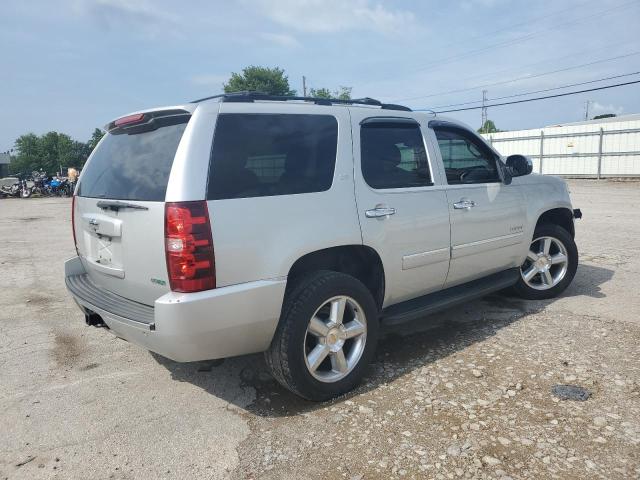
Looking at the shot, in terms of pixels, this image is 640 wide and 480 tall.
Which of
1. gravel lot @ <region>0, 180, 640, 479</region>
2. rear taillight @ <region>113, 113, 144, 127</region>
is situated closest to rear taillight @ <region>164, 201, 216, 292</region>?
rear taillight @ <region>113, 113, 144, 127</region>

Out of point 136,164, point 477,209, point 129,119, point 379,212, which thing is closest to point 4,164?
point 129,119

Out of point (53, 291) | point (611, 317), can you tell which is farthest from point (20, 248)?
point (611, 317)

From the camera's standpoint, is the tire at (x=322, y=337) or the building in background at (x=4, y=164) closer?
the tire at (x=322, y=337)

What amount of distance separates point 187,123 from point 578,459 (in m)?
2.79

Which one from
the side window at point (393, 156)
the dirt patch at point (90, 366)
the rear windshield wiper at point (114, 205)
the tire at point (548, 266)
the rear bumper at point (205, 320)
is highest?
the side window at point (393, 156)

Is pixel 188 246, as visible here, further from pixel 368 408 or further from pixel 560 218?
pixel 560 218

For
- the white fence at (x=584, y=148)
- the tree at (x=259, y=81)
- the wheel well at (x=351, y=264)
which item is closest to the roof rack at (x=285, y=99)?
the wheel well at (x=351, y=264)

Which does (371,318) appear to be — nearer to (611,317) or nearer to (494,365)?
(494,365)

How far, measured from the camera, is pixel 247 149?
2.92 metres

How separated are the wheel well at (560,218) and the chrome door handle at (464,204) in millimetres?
1482

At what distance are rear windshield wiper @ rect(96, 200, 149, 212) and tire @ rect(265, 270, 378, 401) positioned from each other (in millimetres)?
1041

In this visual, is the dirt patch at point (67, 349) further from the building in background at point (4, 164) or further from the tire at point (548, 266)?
the building in background at point (4, 164)

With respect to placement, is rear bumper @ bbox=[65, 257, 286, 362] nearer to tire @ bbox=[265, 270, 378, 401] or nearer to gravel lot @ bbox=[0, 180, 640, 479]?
tire @ bbox=[265, 270, 378, 401]

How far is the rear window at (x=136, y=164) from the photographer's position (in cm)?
285
